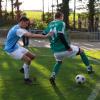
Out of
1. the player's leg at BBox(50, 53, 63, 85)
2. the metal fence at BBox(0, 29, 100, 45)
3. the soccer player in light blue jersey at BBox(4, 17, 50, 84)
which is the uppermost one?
the soccer player in light blue jersey at BBox(4, 17, 50, 84)

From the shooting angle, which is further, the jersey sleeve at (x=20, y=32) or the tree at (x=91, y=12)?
the tree at (x=91, y=12)

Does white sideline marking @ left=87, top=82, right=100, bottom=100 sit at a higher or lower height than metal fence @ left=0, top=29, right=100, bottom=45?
higher

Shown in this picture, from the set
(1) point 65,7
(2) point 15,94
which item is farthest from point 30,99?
(1) point 65,7

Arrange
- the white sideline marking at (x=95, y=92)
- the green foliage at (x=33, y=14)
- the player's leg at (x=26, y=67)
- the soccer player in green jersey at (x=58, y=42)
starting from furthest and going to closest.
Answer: the green foliage at (x=33, y=14) → the soccer player in green jersey at (x=58, y=42) → the player's leg at (x=26, y=67) → the white sideline marking at (x=95, y=92)

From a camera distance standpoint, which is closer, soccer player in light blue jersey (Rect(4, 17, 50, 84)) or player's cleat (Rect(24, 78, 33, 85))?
soccer player in light blue jersey (Rect(4, 17, 50, 84))

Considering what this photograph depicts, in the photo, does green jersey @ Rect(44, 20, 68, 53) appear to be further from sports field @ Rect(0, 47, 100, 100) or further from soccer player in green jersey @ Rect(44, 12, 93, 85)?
sports field @ Rect(0, 47, 100, 100)

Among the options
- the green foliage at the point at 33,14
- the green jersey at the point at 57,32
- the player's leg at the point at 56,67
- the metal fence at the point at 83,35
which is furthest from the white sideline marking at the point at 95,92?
the green foliage at the point at 33,14

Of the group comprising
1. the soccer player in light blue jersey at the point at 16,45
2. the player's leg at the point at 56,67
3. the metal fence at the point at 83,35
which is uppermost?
the soccer player in light blue jersey at the point at 16,45

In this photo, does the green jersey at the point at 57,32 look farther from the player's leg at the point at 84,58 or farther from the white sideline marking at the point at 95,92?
the white sideline marking at the point at 95,92

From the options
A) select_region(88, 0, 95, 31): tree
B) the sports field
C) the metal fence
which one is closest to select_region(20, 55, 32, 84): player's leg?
the sports field

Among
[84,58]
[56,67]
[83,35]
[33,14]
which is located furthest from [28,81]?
[33,14]

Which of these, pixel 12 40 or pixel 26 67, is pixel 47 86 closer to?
pixel 26 67

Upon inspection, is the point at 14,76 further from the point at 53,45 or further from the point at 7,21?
the point at 7,21

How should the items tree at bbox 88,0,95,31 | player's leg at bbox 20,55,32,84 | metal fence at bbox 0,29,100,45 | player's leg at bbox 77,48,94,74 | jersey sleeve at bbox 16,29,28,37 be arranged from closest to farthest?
jersey sleeve at bbox 16,29,28,37
player's leg at bbox 20,55,32,84
player's leg at bbox 77,48,94,74
metal fence at bbox 0,29,100,45
tree at bbox 88,0,95,31
